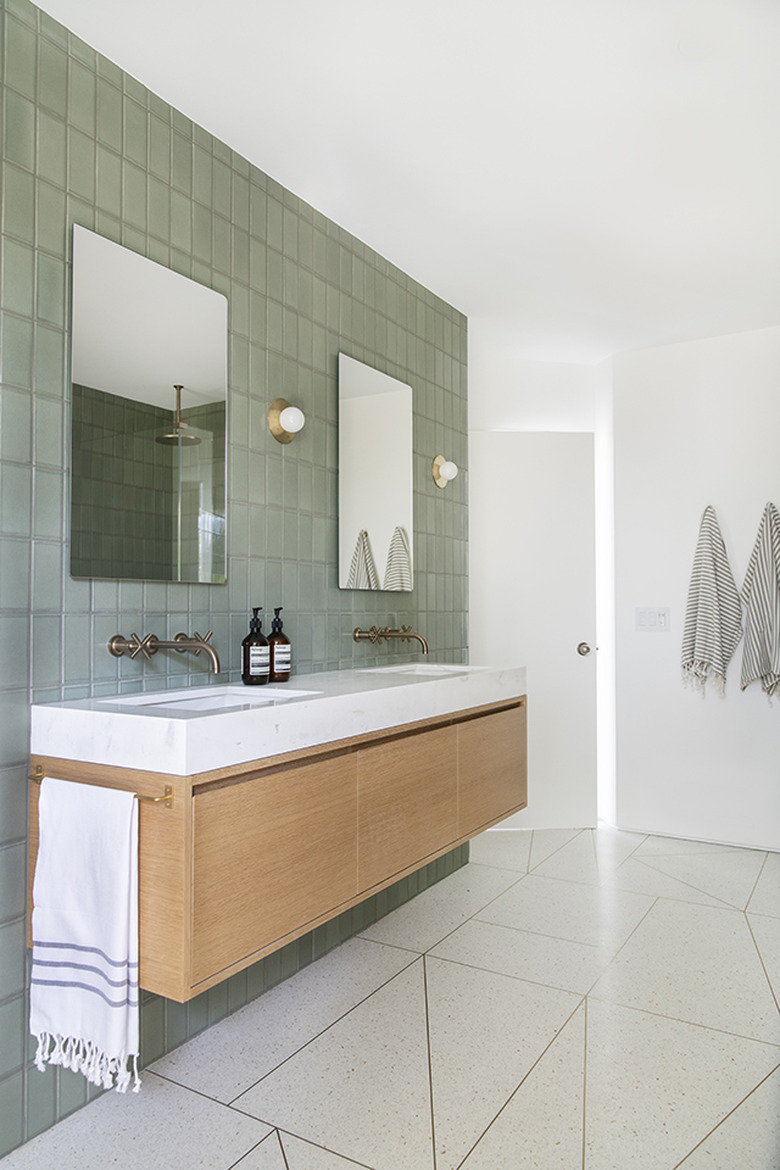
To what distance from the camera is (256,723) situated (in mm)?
1716

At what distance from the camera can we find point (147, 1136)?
178cm

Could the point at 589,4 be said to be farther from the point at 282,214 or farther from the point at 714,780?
the point at 714,780

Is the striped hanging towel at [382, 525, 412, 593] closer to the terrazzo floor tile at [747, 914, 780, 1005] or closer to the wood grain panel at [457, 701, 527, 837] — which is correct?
the wood grain panel at [457, 701, 527, 837]

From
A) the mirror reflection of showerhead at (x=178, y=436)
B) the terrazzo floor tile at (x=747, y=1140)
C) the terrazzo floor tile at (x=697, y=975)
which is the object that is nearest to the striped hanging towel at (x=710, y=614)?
the terrazzo floor tile at (x=697, y=975)

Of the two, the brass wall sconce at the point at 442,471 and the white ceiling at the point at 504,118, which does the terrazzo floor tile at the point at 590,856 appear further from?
the white ceiling at the point at 504,118

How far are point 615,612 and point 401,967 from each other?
2410 mm

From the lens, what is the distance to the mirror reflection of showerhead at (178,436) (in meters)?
2.20

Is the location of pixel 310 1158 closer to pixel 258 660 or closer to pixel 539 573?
pixel 258 660

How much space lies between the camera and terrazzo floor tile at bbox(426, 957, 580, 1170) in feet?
5.99

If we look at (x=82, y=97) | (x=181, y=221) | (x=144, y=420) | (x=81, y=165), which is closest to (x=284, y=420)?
(x=144, y=420)

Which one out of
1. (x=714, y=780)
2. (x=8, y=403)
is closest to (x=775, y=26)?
(x=8, y=403)

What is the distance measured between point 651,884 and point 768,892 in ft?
1.56

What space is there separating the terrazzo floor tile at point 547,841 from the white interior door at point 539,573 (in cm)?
28

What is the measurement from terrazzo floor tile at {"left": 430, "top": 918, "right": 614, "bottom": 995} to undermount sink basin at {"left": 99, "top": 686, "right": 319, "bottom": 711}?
3.88ft
